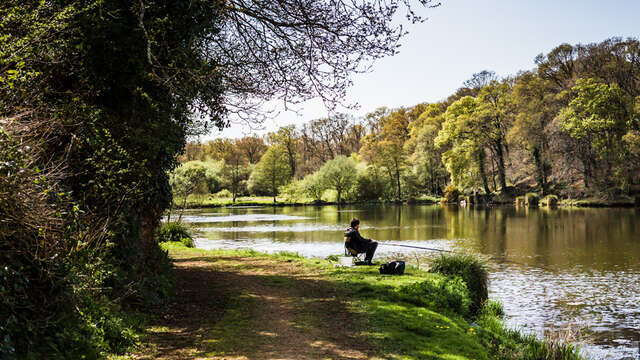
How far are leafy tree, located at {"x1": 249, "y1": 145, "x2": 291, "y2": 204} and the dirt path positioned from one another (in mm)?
Answer: 60638

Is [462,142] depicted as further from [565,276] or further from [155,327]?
[155,327]

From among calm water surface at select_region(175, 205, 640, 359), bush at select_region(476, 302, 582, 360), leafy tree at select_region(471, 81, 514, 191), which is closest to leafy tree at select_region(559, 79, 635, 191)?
leafy tree at select_region(471, 81, 514, 191)

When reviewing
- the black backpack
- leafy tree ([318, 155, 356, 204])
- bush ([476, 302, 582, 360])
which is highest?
leafy tree ([318, 155, 356, 204])

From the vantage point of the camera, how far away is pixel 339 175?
64.1 meters

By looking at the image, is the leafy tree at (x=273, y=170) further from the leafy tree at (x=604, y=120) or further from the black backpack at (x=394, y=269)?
the black backpack at (x=394, y=269)

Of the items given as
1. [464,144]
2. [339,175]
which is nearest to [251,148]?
[339,175]

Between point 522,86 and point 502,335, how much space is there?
153 ft

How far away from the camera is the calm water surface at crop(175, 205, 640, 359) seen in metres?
9.94

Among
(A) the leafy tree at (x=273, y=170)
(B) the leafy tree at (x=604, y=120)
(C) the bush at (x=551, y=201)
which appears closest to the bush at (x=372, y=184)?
(A) the leafy tree at (x=273, y=170)

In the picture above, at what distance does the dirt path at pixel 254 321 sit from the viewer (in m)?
5.54

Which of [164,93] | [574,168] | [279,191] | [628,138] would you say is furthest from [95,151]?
[279,191]

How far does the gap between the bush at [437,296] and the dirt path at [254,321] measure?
137cm

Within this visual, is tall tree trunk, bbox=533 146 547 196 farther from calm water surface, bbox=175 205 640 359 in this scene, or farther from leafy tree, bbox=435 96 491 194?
calm water surface, bbox=175 205 640 359

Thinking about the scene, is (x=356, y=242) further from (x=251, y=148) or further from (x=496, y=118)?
(x=251, y=148)
